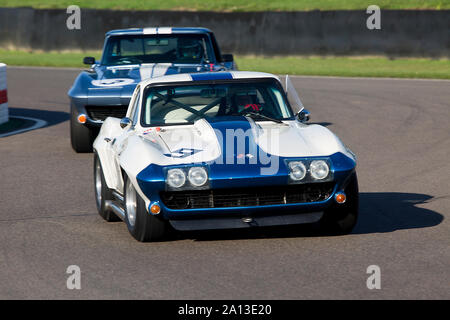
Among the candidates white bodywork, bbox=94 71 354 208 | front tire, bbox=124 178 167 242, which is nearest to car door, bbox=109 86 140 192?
white bodywork, bbox=94 71 354 208

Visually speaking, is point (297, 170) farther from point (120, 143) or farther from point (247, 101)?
point (120, 143)

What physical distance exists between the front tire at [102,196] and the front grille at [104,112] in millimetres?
3889

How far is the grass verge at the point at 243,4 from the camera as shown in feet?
121

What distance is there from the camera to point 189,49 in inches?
567

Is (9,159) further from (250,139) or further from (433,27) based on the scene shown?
(433,27)

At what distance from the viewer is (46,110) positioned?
61.3ft

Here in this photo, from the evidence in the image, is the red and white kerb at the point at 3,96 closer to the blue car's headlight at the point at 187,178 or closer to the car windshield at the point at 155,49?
the car windshield at the point at 155,49

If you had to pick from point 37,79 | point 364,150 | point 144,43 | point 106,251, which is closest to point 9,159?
point 144,43

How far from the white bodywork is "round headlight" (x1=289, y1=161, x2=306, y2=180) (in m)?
0.12

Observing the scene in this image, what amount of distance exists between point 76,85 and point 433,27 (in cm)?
1620

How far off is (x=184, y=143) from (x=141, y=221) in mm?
740

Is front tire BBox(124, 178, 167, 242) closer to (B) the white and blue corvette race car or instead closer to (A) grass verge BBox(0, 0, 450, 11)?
(B) the white and blue corvette race car

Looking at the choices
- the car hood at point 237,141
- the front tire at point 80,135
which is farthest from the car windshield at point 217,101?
the front tire at point 80,135

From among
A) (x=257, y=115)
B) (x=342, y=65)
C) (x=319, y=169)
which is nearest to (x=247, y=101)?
(x=257, y=115)
